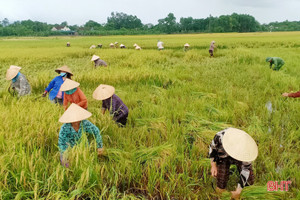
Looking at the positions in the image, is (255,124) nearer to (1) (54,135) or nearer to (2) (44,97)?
(1) (54,135)

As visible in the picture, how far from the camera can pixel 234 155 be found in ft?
4.17

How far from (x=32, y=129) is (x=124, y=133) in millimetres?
1064

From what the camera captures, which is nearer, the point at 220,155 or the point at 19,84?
the point at 220,155

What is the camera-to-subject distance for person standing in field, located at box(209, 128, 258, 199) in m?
1.27

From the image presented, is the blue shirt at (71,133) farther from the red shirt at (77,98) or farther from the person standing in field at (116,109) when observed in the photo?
the red shirt at (77,98)

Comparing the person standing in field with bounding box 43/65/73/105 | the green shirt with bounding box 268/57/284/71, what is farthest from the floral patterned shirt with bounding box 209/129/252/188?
the green shirt with bounding box 268/57/284/71

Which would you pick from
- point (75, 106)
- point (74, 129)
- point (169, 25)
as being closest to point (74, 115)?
point (75, 106)

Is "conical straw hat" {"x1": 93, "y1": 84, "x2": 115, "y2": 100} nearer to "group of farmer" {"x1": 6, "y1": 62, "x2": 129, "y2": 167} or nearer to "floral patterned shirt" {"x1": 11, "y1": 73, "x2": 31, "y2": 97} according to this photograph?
"group of farmer" {"x1": 6, "y1": 62, "x2": 129, "y2": 167}

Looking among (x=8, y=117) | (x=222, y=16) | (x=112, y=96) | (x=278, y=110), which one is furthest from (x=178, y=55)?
(x=222, y=16)

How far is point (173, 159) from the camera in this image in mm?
1872

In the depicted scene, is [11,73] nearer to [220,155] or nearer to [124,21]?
[220,155]

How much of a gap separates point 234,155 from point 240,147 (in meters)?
0.07

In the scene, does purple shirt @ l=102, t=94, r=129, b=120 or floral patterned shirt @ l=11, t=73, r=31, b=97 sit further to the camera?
floral patterned shirt @ l=11, t=73, r=31, b=97

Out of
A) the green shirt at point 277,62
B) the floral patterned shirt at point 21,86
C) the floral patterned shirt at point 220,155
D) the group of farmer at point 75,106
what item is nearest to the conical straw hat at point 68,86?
the group of farmer at point 75,106
